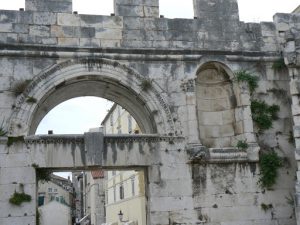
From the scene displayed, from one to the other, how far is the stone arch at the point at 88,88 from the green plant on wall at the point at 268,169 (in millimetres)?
2068

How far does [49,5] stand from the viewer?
31.2 feet

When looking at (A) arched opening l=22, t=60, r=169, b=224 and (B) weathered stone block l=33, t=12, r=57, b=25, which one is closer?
(A) arched opening l=22, t=60, r=169, b=224

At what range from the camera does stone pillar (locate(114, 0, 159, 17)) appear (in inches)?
388

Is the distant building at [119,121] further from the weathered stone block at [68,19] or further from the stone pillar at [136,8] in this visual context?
the weathered stone block at [68,19]

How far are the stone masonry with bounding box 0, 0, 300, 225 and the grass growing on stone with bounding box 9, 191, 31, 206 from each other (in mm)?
82

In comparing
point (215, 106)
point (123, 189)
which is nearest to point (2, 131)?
point (215, 106)

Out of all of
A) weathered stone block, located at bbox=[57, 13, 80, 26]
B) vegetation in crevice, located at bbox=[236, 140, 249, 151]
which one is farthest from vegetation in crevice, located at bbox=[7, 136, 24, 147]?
vegetation in crevice, located at bbox=[236, 140, 249, 151]

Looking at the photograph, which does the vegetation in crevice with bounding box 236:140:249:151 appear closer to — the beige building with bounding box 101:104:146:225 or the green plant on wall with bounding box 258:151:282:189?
the green plant on wall with bounding box 258:151:282:189

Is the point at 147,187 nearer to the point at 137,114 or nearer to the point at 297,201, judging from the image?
the point at 137,114

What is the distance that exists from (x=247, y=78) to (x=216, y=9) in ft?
5.77

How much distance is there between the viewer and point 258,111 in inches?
393

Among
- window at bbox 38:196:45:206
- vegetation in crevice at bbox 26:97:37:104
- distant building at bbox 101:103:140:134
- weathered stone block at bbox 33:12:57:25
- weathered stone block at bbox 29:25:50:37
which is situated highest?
distant building at bbox 101:103:140:134

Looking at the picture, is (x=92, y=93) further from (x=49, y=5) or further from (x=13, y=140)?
(x=13, y=140)

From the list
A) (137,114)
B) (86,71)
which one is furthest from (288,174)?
(86,71)
